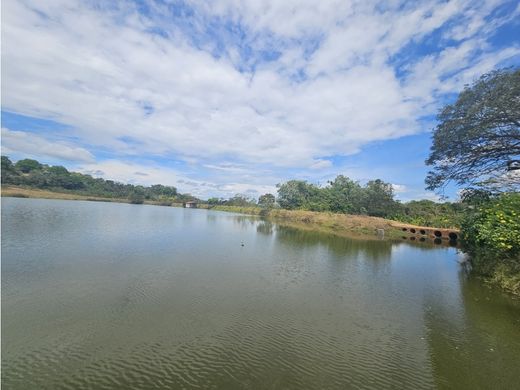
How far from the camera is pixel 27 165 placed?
92.1 metres

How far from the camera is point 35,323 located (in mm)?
7125

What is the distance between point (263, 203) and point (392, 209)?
42581 millimetres

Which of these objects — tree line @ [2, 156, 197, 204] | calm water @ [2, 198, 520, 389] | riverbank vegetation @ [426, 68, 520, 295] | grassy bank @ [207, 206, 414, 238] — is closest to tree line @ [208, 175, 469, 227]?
grassy bank @ [207, 206, 414, 238]

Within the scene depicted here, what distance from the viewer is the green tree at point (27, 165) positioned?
90756 millimetres

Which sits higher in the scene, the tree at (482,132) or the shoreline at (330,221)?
the tree at (482,132)

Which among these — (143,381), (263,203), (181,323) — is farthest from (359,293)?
(263,203)

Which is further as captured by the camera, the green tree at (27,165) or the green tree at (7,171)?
the green tree at (27,165)

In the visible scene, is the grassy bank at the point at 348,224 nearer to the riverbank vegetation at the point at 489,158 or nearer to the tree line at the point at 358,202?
the tree line at the point at 358,202

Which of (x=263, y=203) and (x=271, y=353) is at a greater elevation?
(x=263, y=203)

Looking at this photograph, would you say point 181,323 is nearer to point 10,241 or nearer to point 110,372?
point 110,372

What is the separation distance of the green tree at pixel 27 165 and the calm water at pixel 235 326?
326 ft

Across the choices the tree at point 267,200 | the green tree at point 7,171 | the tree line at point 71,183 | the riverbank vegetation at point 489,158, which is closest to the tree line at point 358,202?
the tree at point 267,200

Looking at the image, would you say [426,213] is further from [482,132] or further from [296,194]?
[482,132]

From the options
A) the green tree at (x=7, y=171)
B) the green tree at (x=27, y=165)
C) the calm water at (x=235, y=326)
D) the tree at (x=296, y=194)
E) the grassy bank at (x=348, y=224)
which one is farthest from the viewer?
the green tree at (x=27, y=165)
